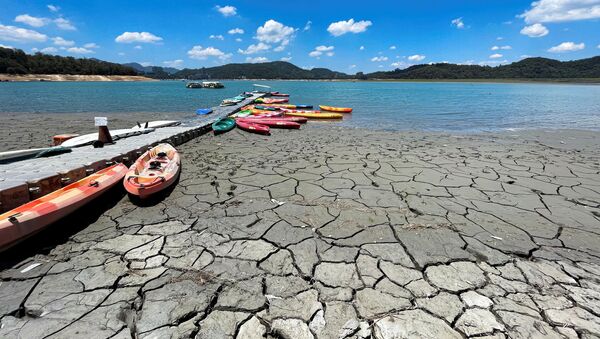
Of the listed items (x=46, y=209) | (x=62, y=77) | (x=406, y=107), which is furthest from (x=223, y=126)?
(x=62, y=77)

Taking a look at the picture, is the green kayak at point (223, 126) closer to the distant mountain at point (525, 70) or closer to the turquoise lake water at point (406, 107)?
the turquoise lake water at point (406, 107)

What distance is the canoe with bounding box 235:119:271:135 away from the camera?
12.0 metres

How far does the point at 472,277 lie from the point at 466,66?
153m

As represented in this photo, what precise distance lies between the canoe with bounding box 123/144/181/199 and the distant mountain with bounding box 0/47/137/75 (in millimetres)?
114278

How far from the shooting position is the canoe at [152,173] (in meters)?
4.81

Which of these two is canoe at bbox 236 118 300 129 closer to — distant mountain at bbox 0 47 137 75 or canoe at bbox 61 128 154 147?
canoe at bbox 61 128 154 147

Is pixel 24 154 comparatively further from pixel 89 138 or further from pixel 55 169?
pixel 89 138

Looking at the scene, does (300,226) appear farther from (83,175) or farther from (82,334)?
(83,175)

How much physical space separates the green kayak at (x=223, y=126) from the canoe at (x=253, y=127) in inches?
14.8

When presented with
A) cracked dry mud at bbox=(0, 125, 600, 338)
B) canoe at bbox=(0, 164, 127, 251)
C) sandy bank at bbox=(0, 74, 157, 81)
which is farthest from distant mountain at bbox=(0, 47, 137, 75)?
cracked dry mud at bbox=(0, 125, 600, 338)

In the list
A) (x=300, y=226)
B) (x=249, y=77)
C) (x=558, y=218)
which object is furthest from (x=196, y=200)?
(x=249, y=77)

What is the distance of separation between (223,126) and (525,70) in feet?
447

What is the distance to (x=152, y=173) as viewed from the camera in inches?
217

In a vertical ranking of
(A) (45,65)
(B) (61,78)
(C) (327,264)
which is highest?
(A) (45,65)
